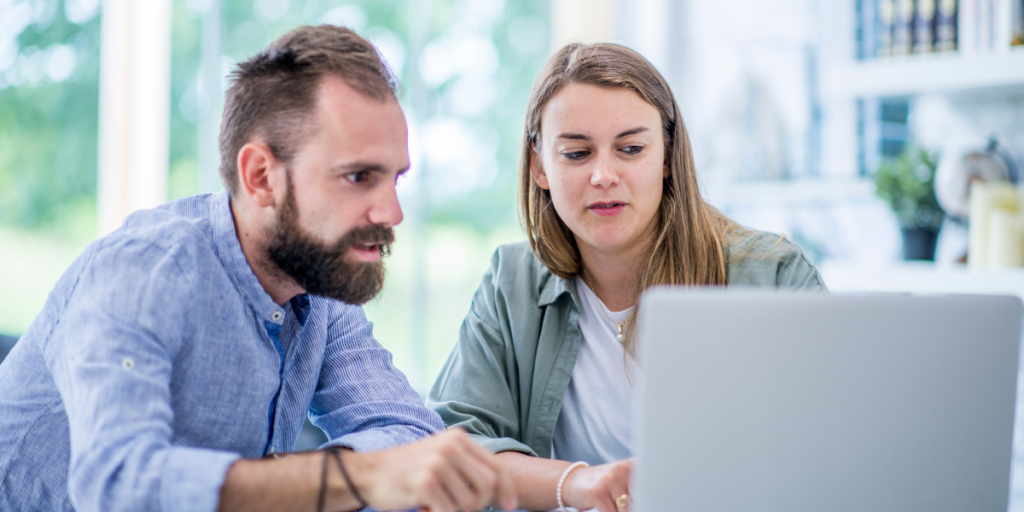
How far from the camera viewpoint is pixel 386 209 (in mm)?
958

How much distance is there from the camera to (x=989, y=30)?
7.18 ft

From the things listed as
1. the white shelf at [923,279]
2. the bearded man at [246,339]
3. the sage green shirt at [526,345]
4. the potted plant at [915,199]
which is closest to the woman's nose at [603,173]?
the sage green shirt at [526,345]

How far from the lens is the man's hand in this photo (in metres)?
0.77

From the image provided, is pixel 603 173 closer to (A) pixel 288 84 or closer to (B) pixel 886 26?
(A) pixel 288 84

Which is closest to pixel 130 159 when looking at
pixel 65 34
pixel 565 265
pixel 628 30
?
pixel 65 34

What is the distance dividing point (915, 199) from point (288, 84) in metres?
2.08

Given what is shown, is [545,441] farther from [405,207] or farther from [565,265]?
[405,207]

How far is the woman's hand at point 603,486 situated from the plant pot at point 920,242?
1.78 metres

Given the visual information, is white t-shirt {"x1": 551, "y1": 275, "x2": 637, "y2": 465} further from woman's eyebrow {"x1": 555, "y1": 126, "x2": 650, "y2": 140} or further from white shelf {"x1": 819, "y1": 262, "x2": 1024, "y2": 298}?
white shelf {"x1": 819, "y1": 262, "x2": 1024, "y2": 298}

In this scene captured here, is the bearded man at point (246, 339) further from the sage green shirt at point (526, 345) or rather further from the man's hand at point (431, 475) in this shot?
the sage green shirt at point (526, 345)

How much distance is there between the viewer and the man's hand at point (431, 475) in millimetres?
771

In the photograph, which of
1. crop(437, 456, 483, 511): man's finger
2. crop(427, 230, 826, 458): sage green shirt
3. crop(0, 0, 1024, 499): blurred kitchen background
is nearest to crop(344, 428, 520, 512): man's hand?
crop(437, 456, 483, 511): man's finger

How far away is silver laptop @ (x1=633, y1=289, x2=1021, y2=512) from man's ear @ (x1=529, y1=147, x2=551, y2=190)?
795 millimetres

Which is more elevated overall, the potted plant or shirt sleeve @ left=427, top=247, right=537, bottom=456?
the potted plant
